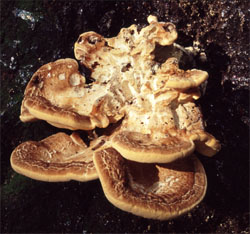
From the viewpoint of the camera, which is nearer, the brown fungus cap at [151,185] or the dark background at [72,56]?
the brown fungus cap at [151,185]

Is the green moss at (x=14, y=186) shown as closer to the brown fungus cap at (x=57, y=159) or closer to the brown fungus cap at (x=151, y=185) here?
the brown fungus cap at (x=57, y=159)

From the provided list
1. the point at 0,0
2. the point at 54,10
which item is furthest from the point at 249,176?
the point at 0,0

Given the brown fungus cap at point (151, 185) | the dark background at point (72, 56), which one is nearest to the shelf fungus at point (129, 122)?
the brown fungus cap at point (151, 185)

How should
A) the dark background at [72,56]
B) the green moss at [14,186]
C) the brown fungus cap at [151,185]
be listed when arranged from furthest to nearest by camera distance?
1. the green moss at [14,186]
2. the dark background at [72,56]
3. the brown fungus cap at [151,185]

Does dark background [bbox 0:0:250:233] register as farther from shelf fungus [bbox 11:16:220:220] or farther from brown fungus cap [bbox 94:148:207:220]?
brown fungus cap [bbox 94:148:207:220]

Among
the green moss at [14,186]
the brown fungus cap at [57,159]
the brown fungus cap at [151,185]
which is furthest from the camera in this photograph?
the green moss at [14,186]

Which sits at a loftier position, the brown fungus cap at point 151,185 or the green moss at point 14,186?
the brown fungus cap at point 151,185

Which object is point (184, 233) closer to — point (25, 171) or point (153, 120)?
point (153, 120)
